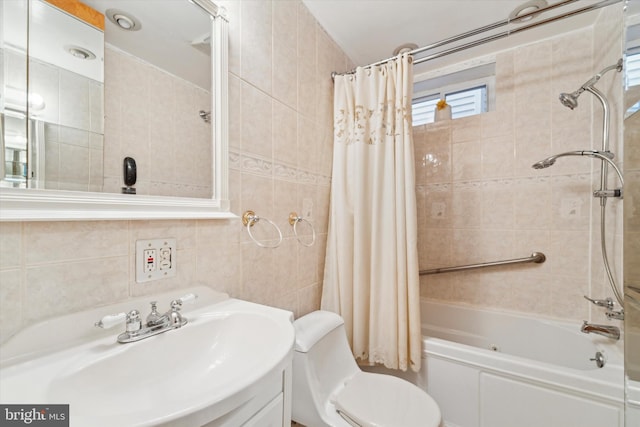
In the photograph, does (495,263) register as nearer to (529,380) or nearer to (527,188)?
(527,188)

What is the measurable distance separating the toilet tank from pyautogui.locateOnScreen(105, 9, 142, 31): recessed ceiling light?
49.7 inches

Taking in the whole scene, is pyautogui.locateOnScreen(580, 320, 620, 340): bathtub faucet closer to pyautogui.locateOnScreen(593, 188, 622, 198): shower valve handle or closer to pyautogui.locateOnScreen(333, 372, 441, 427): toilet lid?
pyautogui.locateOnScreen(593, 188, 622, 198): shower valve handle

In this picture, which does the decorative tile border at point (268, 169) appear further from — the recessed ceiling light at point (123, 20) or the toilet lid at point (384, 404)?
the toilet lid at point (384, 404)

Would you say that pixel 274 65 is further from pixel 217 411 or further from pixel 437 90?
pixel 437 90

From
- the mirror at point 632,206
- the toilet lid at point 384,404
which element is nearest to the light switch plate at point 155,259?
the toilet lid at point 384,404

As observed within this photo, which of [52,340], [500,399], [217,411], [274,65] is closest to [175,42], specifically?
[274,65]

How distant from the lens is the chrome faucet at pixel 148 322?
636mm

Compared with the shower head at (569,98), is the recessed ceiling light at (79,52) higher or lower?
lower

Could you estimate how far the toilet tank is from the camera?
1.11m

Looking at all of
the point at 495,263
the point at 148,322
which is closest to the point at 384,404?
the point at 148,322

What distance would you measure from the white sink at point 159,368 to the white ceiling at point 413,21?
1675 millimetres

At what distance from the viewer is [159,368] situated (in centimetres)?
68

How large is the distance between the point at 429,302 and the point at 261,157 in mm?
1765

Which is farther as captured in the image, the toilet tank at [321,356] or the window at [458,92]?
the window at [458,92]
